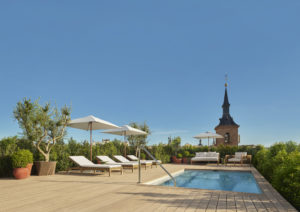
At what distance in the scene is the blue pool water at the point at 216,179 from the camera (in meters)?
7.22

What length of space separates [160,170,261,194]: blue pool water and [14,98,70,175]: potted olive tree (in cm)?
458

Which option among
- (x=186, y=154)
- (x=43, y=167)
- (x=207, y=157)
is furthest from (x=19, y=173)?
(x=186, y=154)

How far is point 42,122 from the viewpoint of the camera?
27.8ft

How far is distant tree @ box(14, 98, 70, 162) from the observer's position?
27.2ft

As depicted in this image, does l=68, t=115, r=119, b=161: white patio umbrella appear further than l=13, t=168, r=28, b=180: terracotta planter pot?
Yes

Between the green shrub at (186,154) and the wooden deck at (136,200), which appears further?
the green shrub at (186,154)

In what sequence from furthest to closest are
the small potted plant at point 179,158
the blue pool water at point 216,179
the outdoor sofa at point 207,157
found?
the small potted plant at point 179,158 → the outdoor sofa at point 207,157 → the blue pool water at point 216,179

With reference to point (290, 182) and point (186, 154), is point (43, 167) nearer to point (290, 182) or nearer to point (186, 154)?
point (290, 182)

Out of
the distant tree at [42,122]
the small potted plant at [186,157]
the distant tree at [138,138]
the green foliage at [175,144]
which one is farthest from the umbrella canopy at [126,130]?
the small potted plant at [186,157]

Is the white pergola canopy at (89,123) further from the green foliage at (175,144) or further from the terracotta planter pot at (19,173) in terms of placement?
the green foliage at (175,144)

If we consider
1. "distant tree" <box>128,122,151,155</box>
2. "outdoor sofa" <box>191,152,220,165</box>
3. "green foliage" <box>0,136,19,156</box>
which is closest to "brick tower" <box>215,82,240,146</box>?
"distant tree" <box>128,122,151,155</box>

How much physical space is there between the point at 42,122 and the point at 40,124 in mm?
127

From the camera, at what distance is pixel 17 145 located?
8438mm

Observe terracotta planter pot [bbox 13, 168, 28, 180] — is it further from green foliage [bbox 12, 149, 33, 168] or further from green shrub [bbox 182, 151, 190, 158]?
green shrub [bbox 182, 151, 190, 158]
